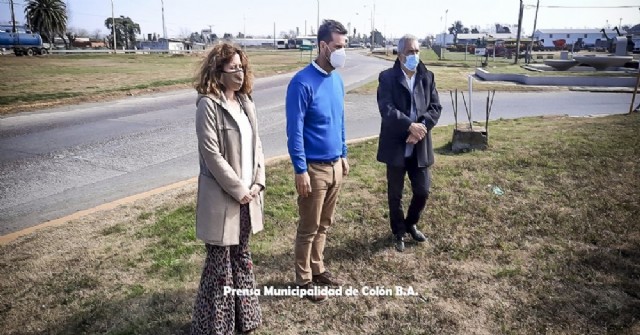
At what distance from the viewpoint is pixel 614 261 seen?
3.94 meters

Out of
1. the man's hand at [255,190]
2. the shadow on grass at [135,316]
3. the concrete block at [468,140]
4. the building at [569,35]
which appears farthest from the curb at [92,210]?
the building at [569,35]

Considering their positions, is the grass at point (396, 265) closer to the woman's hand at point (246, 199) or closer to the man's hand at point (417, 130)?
the woman's hand at point (246, 199)

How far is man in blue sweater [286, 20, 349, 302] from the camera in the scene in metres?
2.99

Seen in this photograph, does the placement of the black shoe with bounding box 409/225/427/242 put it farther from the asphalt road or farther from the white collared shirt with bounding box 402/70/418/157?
the asphalt road

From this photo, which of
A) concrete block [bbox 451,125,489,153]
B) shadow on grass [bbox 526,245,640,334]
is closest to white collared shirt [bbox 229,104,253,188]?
shadow on grass [bbox 526,245,640,334]

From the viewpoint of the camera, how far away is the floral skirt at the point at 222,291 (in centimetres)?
274

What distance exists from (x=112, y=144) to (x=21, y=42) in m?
45.9

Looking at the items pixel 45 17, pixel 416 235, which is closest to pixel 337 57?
pixel 416 235

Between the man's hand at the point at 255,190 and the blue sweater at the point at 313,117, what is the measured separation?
32 cm

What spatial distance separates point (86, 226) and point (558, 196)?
18.4 ft

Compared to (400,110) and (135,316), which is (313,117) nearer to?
(400,110)

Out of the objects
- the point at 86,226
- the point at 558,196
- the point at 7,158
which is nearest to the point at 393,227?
the point at 558,196

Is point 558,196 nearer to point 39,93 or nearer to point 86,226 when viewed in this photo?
point 86,226

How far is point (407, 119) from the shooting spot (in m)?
3.83
